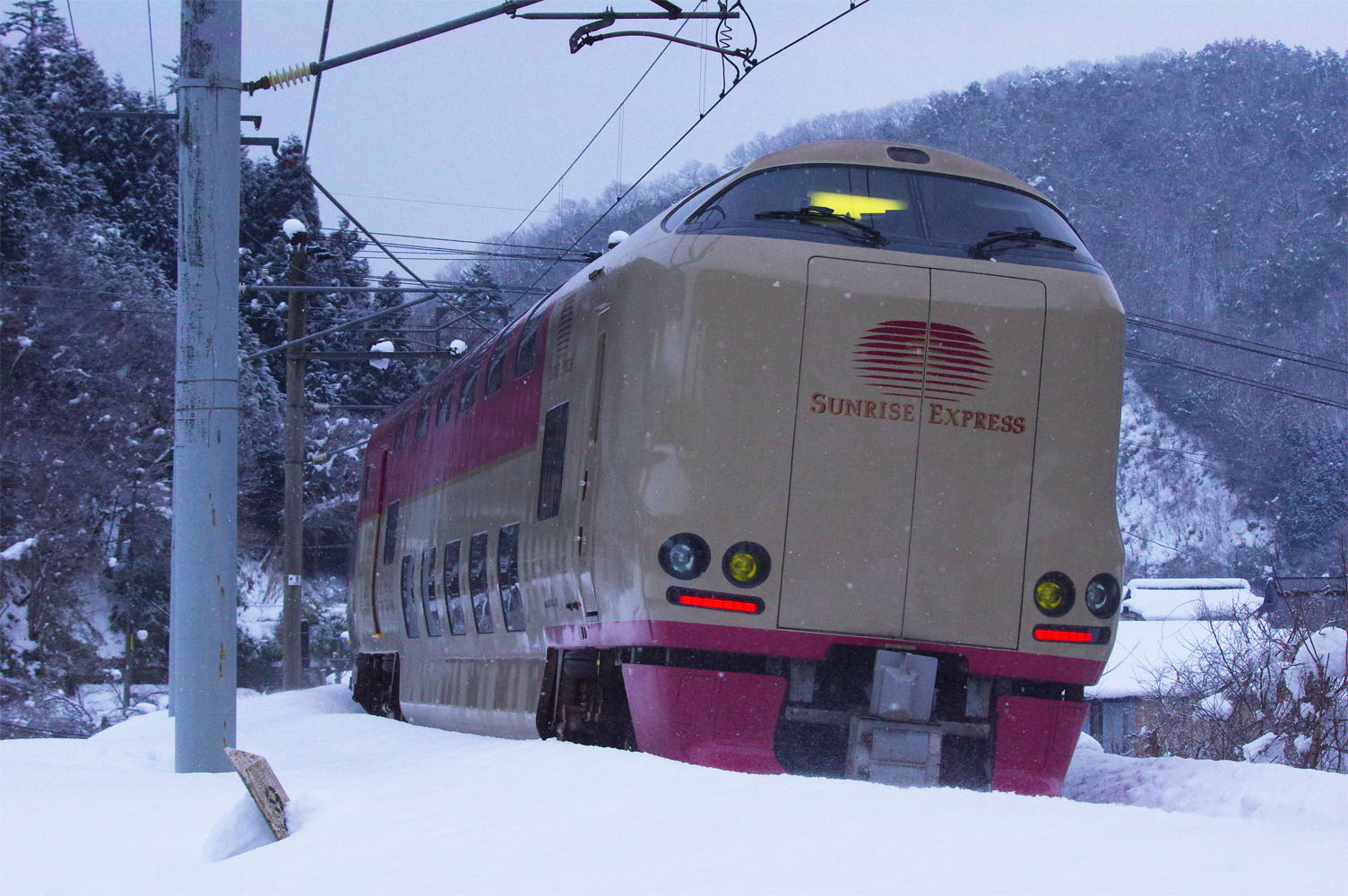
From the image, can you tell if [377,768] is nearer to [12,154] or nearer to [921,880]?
[921,880]

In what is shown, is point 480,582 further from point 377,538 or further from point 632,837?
point 632,837

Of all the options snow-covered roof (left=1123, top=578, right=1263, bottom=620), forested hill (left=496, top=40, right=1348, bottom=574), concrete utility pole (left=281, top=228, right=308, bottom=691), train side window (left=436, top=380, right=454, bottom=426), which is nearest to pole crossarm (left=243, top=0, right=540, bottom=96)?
train side window (left=436, top=380, right=454, bottom=426)

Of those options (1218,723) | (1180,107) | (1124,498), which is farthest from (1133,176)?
(1218,723)

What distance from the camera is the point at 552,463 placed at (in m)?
9.46

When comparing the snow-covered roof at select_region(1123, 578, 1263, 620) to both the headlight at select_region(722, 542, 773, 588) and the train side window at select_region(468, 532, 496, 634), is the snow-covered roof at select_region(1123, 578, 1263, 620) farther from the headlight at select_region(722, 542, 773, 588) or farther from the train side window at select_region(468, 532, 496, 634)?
the headlight at select_region(722, 542, 773, 588)

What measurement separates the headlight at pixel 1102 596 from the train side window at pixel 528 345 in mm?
4183

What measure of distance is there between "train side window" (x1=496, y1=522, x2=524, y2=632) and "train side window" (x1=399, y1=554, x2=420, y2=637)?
3921 mm

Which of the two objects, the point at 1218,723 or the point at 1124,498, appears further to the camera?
the point at 1124,498

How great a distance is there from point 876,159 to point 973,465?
190 centimetres

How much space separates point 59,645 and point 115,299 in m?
9.75

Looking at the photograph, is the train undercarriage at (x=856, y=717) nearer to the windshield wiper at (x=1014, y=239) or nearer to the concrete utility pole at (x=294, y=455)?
the windshield wiper at (x=1014, y=239)

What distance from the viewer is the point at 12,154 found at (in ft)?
131

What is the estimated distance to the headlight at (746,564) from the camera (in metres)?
7.46

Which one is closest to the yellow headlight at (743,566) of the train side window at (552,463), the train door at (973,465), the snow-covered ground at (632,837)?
the train door at (973,465)
